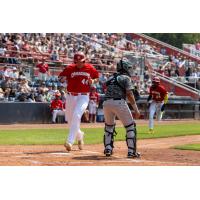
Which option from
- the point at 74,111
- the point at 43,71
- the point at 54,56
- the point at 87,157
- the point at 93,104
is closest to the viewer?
the point at 87,157

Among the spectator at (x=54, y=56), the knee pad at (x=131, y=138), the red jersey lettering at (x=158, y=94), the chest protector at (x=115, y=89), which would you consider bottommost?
the knee pad at (x=131, y=138)

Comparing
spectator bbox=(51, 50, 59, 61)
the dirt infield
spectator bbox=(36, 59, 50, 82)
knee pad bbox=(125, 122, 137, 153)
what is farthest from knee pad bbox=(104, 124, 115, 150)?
spectator bbox=(51, 50, 59, 61)

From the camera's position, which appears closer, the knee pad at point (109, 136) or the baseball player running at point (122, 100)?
the baseball player running at point (122, 100)

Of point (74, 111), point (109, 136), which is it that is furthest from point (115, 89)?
point (74, 111)

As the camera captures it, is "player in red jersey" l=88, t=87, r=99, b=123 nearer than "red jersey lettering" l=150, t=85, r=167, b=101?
No

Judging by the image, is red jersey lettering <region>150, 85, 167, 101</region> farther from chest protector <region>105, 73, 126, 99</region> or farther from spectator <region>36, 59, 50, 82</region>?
spectator <region>36, 59, 50, 82</region>

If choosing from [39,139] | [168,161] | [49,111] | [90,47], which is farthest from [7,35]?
[168,161]

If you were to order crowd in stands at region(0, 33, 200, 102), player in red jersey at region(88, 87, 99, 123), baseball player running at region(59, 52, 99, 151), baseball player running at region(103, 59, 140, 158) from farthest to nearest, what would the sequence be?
player in red jersey at region(88, 87, 99, 123), crowd in stands at region(0, 33, 200, 102), baseball player running at region(59, 52, 99, 151), baseball player running at region(103, 59, 140, 158)

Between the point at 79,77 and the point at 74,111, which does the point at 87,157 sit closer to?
the point at 74,111

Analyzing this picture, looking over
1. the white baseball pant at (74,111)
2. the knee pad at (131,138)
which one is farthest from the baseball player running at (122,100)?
the white baseball pant at (74,111)

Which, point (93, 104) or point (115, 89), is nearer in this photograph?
point (115, 89)

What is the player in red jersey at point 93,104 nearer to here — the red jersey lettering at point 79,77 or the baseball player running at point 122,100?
the red jersey lettering at point 79,77

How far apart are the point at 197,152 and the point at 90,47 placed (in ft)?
77.1

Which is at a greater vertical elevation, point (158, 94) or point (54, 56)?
point (54, 56)
